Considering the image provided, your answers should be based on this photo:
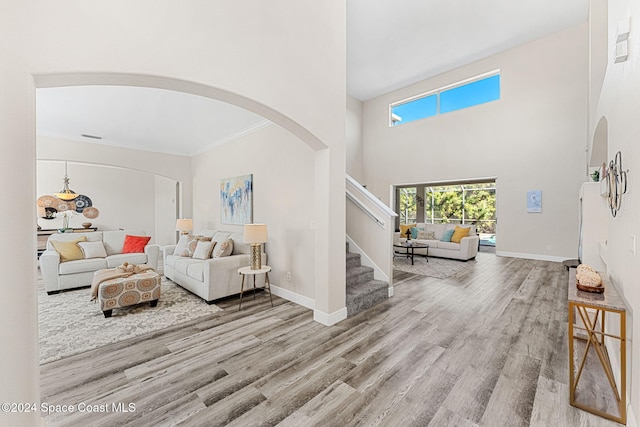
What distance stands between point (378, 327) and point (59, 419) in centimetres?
270

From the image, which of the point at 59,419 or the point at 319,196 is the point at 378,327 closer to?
the point at 319,196

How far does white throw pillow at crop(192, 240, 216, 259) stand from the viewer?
15.1ft

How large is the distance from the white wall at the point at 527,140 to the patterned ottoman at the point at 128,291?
25.6ft

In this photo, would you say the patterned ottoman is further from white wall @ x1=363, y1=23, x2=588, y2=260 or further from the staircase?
white wall @ x1=363, y1=23, x2=588, y2=260

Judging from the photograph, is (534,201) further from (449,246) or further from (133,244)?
(133,244)

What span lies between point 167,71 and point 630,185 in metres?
3.09

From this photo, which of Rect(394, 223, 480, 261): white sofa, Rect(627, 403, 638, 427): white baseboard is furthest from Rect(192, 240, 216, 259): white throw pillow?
Rect(394, 223, 480, 261): white sofa

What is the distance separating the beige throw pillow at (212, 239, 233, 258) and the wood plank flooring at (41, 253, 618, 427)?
4.14ft

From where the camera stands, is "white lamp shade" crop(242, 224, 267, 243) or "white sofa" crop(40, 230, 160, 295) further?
"white sofa" crop(40, 230, 160, 295)

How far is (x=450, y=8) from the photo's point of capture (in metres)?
4.98

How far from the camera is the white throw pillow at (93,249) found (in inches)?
193

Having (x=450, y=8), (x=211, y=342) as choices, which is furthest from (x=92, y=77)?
(x=450, y=8)

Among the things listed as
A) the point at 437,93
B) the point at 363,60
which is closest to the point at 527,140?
the point at 437,93

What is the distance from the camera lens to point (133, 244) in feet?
18.1
